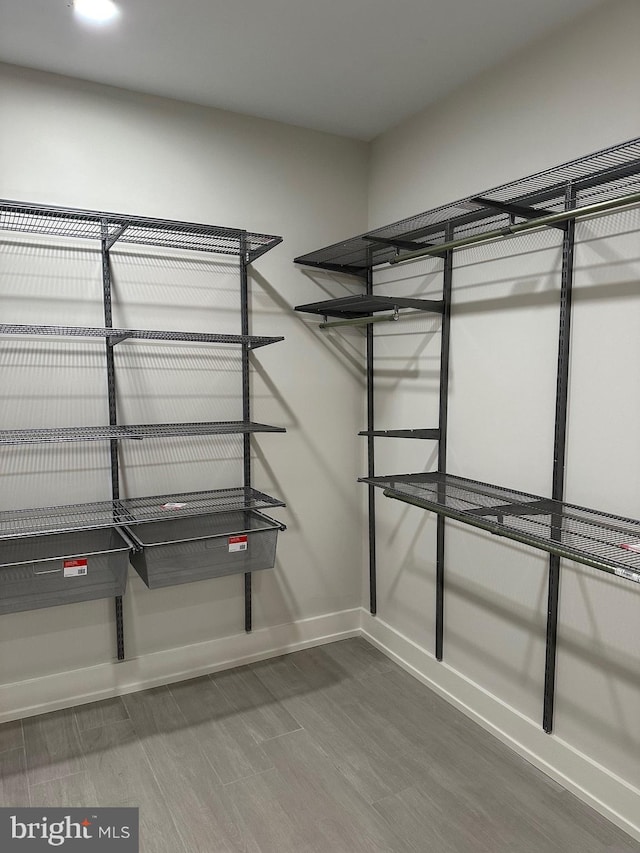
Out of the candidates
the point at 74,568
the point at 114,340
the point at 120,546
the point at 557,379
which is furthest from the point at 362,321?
the point at 74,568

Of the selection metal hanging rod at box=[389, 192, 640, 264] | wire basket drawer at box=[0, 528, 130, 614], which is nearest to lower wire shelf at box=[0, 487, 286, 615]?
wire basket drawer at box=[0, 528, 130, 614]

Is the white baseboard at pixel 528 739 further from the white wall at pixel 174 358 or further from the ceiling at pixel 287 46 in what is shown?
Result: the ceiling at pixel 287 46

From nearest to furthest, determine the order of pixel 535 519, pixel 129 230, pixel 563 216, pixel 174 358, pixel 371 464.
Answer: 1. pixel 563 216
2. pixel 535 519
3. pixel 129 230
4. pixel 174 358
5. pixel 371 464

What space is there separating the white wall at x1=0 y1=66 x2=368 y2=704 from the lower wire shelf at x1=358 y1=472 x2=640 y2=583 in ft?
2.47

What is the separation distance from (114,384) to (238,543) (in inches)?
33.2

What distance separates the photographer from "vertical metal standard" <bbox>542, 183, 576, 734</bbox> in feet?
6.61

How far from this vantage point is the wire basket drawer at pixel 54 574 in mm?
2137

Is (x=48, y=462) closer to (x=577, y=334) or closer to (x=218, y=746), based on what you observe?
(x=218, y=746)

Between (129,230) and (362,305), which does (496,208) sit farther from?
(129,230)

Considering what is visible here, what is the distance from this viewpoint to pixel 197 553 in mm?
2416

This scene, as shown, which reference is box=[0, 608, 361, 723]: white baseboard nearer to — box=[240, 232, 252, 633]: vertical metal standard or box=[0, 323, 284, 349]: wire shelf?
box=[240, 232, 252, 633]: vertical metal standard

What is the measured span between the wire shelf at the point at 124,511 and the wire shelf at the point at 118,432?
0.97 ft

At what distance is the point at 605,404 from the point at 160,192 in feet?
6.43

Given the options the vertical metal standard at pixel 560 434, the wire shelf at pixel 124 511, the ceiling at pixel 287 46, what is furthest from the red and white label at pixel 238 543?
the ceiling at pixel 287 46
